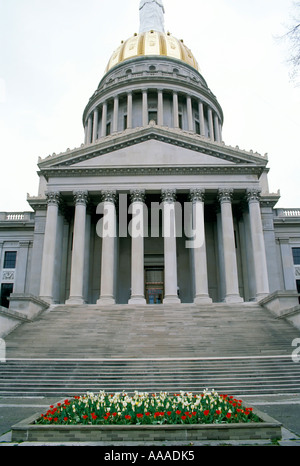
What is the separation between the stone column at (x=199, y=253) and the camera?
28547 millimetres

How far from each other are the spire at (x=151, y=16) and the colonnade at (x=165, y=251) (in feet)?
162

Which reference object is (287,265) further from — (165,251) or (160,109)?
(160,109)

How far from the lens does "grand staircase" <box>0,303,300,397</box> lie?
46.6 feet

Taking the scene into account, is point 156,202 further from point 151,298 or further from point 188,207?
point 151,298

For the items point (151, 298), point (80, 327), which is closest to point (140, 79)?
point (151, 298)

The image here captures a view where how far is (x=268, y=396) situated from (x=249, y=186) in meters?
21.1

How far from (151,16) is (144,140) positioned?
48036 millimetres

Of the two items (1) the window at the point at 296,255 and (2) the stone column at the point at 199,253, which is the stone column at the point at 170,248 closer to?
(2) the stone column at the point at 199,253

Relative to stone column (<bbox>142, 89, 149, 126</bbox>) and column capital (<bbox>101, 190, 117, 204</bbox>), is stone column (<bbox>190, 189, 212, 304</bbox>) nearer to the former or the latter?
column capital (<bbox>101, 190, 117, 204</bbox>)

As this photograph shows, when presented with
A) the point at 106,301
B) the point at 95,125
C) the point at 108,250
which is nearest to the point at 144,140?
the point at 108,250

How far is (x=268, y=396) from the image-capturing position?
13.2 meters

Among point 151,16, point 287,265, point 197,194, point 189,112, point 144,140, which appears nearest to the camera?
point 197,194

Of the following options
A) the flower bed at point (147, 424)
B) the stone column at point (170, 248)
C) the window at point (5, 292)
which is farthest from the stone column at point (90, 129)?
the flower bed at point (147, 424)

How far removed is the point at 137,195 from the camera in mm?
30859
